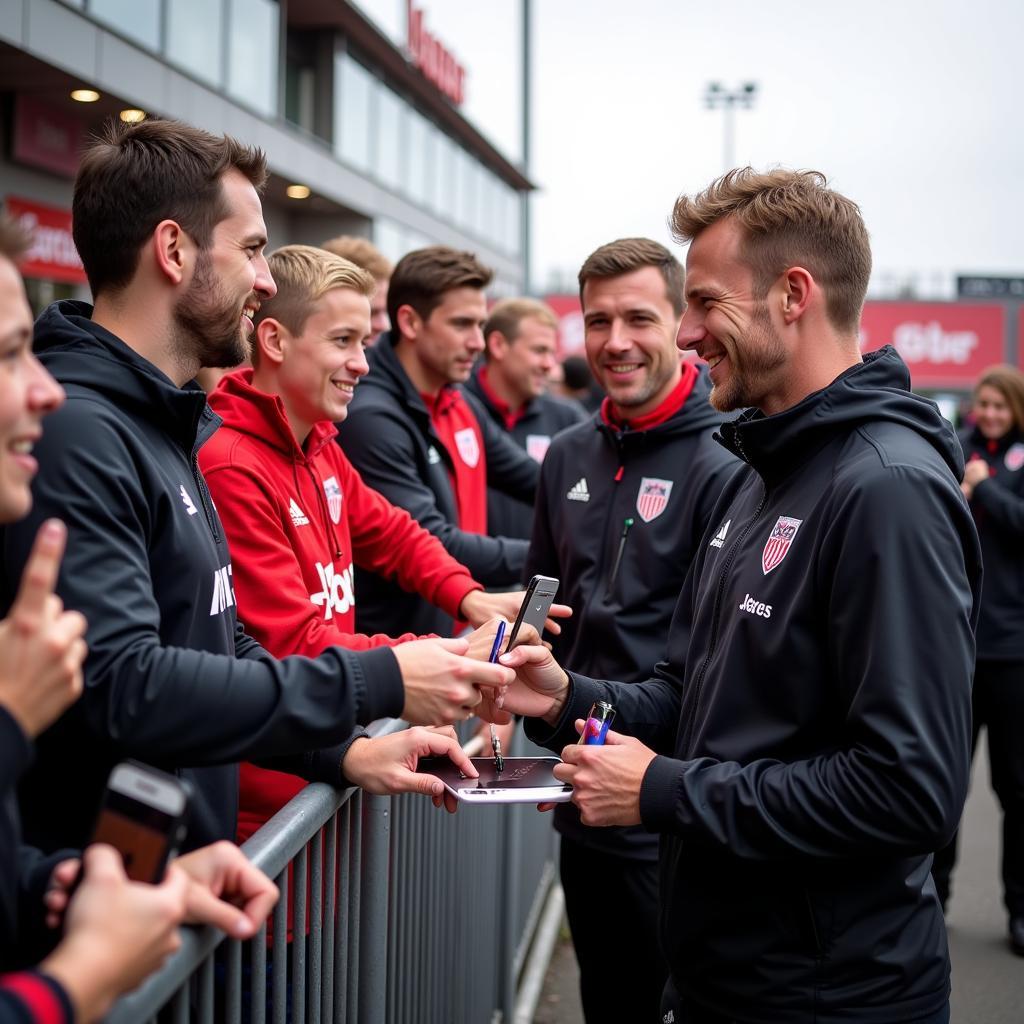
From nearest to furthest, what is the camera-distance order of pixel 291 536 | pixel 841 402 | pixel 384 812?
1. pixel 841 402
2. pixel 384 812
3. pixel 291 536

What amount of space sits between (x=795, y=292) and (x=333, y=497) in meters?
1.67

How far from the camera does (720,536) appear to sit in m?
2.76

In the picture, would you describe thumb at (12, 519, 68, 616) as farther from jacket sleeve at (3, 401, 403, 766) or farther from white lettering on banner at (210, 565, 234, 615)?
white lettering on banner at (210, 565, 234, 615)

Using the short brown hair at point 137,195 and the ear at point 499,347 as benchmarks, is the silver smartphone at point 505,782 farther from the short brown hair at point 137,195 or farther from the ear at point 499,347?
the ear at point 499,347

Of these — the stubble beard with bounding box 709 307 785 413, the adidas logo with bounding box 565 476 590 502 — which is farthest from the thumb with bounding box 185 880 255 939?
the adidas logo with bounding box 565 476 590 502

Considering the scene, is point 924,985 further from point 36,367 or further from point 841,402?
point 36,367

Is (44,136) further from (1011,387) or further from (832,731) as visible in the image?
(832,731)

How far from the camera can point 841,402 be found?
232cm

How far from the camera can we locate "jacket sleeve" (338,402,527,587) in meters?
4.68

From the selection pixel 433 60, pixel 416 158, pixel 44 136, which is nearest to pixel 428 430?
pixel 44 136

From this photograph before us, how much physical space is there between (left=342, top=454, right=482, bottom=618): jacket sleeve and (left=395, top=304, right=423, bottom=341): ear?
132 cm

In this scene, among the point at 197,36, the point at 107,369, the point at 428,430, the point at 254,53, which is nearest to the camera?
the point at 107,369

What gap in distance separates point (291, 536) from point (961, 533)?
5.61 feet

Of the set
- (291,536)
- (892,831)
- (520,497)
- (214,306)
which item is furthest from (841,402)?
(520,497)
